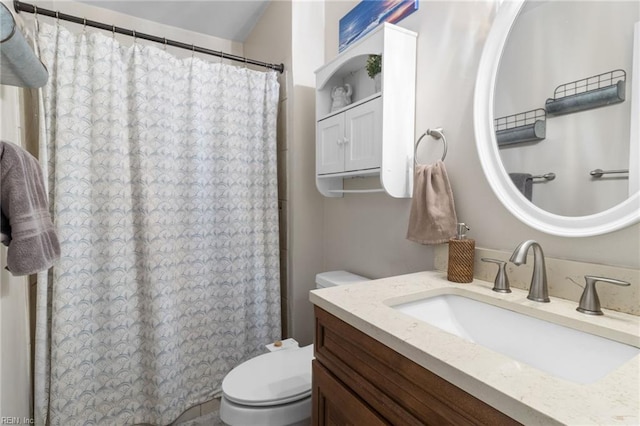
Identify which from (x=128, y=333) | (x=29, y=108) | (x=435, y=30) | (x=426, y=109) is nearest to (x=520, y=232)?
(x=426, y=109)

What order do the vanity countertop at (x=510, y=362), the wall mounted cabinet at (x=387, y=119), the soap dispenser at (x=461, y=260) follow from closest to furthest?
the vanity countertop at (x=510, y=362) < the soap dispenser at (x=461, y=260) < the wall mounted cabinet at (x=387, y=119)

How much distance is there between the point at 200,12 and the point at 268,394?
7.85ft

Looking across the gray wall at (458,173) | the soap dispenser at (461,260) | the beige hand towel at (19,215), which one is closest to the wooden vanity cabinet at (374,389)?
the soap dispenser at (461,260)

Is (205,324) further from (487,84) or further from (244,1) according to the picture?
(244,1)

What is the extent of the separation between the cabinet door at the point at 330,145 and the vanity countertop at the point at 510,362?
2.58 ft

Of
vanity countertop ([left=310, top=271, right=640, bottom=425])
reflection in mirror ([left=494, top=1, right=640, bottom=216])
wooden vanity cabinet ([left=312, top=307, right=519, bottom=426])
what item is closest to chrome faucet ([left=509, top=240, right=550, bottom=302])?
vanity countertop ([left=310, top=271, right=640, bottom=425])

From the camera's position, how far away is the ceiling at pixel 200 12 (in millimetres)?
2068

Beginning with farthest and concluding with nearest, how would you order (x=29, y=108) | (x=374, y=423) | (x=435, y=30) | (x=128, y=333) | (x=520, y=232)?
(x=128, y=333) → (x=29, y=108) → (x=435, y=30) → (x=520, y=232) → (x=374, y=423)

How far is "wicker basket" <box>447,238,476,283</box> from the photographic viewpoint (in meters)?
1.04

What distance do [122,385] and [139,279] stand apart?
1.70 feet

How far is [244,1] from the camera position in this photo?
211 centimetres

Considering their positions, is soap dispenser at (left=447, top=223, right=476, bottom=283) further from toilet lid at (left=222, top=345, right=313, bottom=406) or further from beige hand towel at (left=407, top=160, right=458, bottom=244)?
toilet lid at (left=222, top=345, right=313, bottom=406)

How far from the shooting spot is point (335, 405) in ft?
2.74

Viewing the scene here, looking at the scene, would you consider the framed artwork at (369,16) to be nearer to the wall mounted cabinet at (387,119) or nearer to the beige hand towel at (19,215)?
the wall mounted cabinet at (387,119)
